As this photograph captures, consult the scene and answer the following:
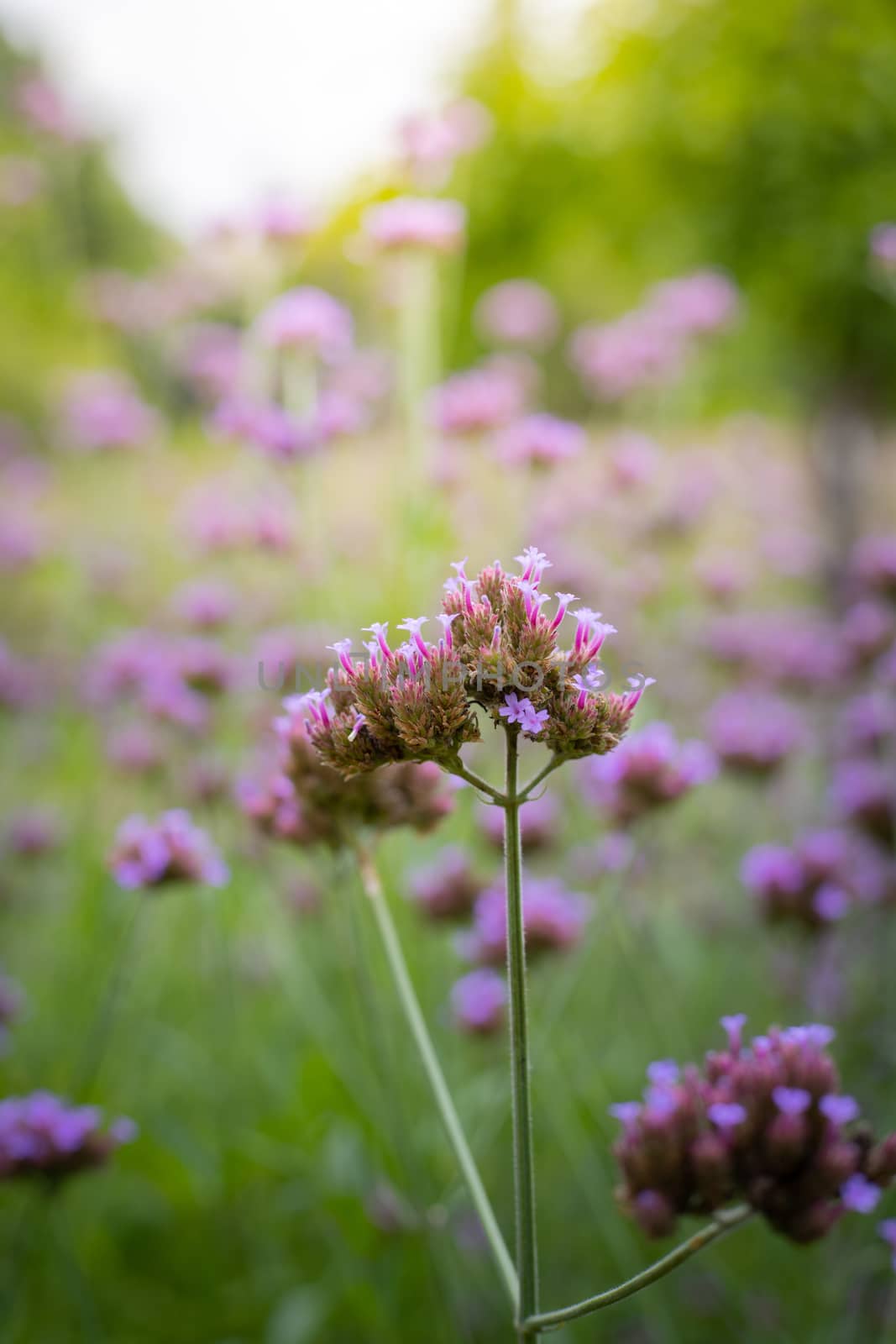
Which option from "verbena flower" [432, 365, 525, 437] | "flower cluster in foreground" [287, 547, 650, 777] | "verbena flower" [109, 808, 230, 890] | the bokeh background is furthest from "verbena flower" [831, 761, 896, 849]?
"flower cluster in foreground" [287, 547, 650, 777]

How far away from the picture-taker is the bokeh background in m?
2.04

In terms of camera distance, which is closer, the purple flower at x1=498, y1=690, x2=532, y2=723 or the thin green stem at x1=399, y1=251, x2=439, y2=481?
the purple flower at x1=498, y1=690, x2=532, y2=723

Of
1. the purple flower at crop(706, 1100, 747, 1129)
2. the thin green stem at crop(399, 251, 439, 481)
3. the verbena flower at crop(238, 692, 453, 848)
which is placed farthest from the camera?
the thin green stem at crop(399, 251, 439, 481)

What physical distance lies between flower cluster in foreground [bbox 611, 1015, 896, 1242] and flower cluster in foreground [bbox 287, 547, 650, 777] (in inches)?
17.7

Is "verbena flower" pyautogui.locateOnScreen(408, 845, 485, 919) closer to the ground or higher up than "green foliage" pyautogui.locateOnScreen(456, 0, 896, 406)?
closer to the ground

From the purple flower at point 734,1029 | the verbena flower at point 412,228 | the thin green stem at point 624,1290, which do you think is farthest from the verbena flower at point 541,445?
the thin green stem at point 624,1290

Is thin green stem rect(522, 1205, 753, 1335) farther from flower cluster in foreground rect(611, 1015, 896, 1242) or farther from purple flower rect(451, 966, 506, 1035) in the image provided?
A: purple flower rect(451, 966, 506, 1035)

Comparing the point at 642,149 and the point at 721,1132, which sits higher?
the point at 642,149

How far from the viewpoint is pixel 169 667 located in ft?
8.41

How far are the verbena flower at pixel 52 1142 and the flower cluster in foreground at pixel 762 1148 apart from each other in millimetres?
856

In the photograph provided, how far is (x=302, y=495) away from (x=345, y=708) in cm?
194

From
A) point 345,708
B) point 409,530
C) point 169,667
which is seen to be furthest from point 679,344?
point 345,708

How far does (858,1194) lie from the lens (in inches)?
39.9

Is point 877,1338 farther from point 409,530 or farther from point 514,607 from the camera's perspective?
point 409,530
